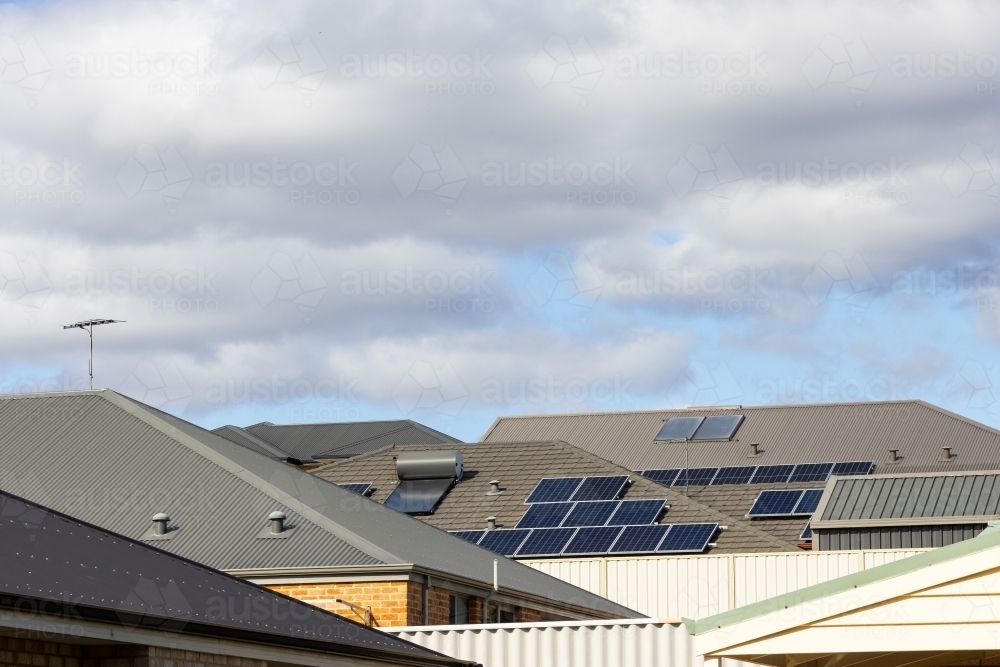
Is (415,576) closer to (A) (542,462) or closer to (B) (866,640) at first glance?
(B) (866,640)

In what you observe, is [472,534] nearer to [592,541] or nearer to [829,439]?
[592,541]

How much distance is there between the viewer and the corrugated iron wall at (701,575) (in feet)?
107

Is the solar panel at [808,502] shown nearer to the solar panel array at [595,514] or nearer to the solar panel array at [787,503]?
the solar panel array at [787,503]

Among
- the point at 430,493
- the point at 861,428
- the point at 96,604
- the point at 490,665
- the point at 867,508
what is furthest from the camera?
the point at 861,428

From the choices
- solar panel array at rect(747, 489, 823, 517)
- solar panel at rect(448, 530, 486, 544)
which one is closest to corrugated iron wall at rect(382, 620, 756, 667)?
solar panel at rect(448, 530, 486, 544)

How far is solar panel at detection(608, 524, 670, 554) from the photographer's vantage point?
34.2 m

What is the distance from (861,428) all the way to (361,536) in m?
32.6

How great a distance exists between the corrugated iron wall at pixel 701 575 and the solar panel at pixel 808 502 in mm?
5735

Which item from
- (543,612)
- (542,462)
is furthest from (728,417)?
(543,612)

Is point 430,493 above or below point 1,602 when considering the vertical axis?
above

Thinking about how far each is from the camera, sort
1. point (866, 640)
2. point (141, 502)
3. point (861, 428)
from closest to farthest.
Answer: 1. point (866, 640)
2. point (141, 502)
3. point (861, 428)

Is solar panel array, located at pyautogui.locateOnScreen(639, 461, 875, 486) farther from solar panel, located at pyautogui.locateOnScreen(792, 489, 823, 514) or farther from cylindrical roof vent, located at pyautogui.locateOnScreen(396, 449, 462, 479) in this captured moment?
cylindrical roof vent, located at pyautogui.locateOnScreen(396, 449, 462, 479)

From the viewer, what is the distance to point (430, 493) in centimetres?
3884

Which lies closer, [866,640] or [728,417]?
[866,640]
